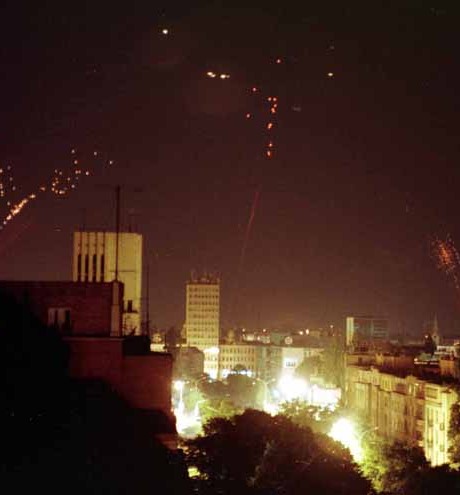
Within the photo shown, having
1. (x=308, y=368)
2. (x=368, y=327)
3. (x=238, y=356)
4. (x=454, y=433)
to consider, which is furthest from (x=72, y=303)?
(x=368, y=327)

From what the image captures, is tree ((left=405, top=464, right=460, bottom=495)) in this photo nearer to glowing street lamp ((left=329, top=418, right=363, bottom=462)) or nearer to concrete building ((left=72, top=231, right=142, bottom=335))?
glowing street lamp ((left=329, top=418, right=363, bottom=462))

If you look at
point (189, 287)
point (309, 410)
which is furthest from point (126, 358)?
point (189, 287)

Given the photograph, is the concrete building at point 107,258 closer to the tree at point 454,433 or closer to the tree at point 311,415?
the tree at point 311,415

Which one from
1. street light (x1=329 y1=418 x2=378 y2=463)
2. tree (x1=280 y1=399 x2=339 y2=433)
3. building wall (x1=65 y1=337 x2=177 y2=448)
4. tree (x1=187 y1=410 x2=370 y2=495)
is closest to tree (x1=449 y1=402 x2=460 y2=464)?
street light (x1=329 y1=418 x2=378 y2=463)

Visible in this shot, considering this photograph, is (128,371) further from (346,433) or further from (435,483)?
(346,433)

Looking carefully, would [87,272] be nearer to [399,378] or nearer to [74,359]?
[399,378]

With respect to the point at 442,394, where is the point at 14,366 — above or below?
above

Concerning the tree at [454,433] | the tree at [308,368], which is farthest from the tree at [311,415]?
the tree at [308,368]
